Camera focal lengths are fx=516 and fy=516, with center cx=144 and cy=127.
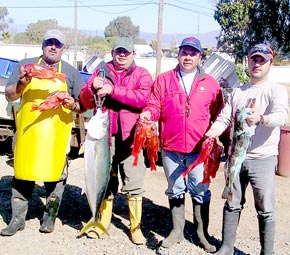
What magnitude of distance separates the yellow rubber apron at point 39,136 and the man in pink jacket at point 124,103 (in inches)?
13.6

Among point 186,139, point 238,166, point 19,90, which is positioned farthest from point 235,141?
point 19,90

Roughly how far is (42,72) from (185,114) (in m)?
1.47

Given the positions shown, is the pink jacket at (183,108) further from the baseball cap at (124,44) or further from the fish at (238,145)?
the fish at (238,145)

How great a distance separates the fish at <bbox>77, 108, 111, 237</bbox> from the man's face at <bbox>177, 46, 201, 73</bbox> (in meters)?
0.87

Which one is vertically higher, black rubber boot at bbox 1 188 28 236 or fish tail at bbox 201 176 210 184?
fish tail at bbox 201 176 210 184

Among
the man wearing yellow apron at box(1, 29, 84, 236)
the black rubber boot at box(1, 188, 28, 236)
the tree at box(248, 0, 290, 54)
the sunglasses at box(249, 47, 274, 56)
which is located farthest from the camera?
the tree at box(248, 0, 290, 54)

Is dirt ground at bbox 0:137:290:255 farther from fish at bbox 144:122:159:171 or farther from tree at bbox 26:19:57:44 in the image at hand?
tree at bbox 26:19:57:44

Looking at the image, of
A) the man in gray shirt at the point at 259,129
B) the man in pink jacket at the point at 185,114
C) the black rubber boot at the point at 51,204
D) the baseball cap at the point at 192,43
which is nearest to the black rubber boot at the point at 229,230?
the man in gray shirt at the point at 259,129

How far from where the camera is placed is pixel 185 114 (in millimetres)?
4840

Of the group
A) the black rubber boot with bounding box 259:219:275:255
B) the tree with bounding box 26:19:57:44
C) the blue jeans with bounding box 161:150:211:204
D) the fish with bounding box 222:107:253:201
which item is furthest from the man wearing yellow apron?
the tree with bounding box 26:19:57:44

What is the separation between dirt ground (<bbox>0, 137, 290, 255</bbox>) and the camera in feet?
17.1

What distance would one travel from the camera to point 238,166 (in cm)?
442

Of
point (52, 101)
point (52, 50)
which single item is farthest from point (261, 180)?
point (52, 50)

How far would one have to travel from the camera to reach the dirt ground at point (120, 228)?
5203 millimetres
